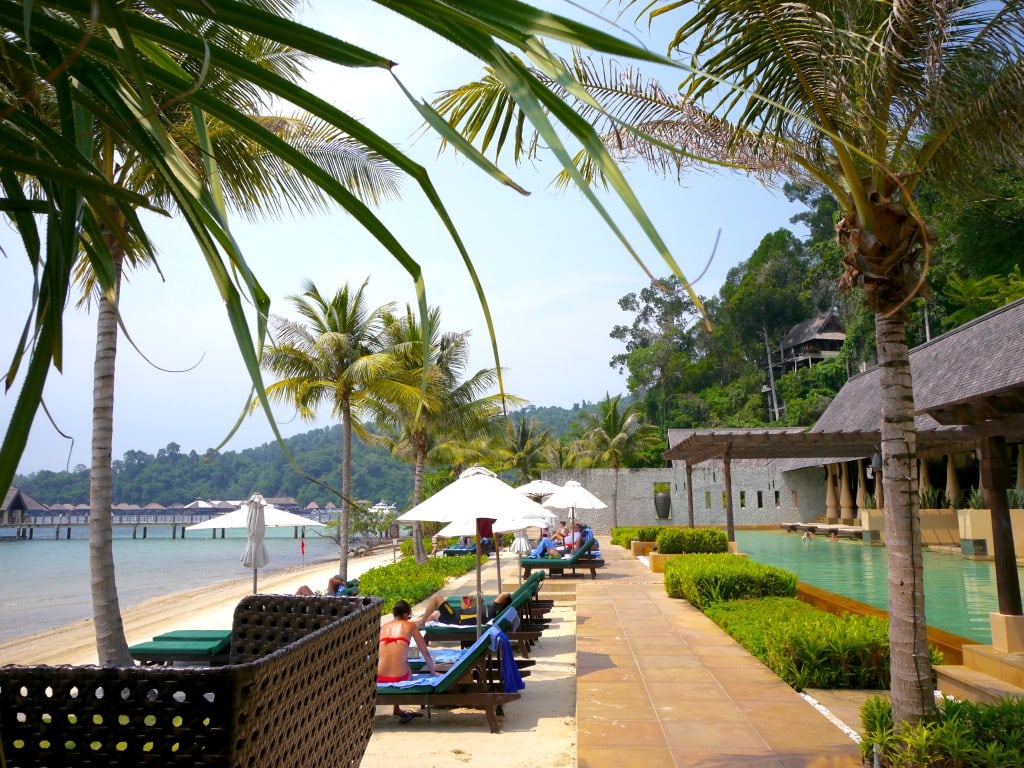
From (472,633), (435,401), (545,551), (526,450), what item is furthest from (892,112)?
(526,450)

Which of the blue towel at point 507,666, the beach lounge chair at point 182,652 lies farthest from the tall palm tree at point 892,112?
the beach lounge chair at point 182,652

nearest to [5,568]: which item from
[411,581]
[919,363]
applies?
[411,581]

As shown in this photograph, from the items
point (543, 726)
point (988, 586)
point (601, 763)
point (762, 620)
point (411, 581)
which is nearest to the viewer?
point (601, 763)

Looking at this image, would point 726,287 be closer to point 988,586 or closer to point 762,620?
point 988,586

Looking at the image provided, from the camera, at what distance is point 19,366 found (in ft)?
4.20

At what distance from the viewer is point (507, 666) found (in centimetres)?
705

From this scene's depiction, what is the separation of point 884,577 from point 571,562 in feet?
20.4

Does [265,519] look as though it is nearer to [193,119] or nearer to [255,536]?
[255,536]

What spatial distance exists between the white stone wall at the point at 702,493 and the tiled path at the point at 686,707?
29.1 m

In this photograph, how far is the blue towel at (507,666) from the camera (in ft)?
22.8

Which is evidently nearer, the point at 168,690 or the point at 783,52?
the point at 168,690

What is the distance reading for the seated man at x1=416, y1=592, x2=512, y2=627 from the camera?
9.34m

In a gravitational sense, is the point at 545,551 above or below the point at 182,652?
above

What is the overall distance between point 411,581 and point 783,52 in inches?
587
